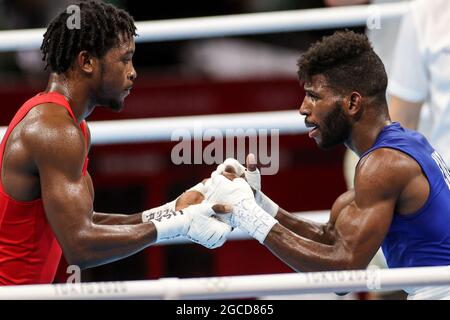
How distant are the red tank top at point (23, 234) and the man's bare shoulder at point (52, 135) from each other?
0.21 ft

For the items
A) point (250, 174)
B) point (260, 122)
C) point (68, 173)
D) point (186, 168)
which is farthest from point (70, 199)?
point (186, 168)

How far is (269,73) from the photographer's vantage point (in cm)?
622

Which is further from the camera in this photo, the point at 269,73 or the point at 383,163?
the point at 269,73

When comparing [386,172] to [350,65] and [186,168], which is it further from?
[186,168]

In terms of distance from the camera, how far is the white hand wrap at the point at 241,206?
11.4 ft

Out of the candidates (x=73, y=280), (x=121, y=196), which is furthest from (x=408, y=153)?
(x=121, y=196)

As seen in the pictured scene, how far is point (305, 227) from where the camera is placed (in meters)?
3.88

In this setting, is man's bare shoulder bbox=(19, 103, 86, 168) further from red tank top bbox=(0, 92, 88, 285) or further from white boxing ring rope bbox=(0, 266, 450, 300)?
white boxing ring rope bbox=(0, 266, 450, 300)

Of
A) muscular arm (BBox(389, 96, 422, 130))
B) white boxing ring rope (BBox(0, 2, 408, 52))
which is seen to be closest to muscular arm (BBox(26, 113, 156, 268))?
white boxing ring rope (BBox(0, 2, 408, 52))

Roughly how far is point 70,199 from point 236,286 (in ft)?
2.71
